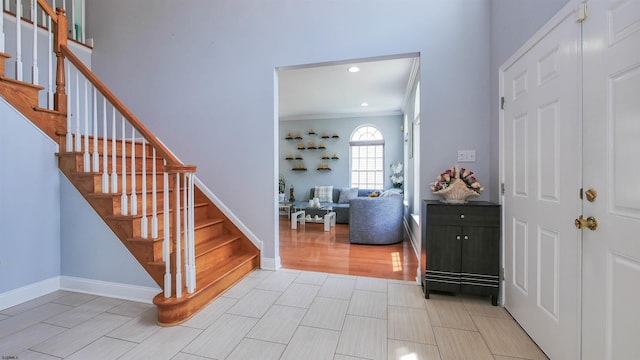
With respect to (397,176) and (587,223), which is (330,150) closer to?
(397,176)

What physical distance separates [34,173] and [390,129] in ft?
21.3

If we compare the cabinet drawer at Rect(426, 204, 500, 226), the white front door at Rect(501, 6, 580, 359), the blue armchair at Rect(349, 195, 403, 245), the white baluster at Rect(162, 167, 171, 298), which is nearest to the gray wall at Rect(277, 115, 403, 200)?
the blue armchair at Rect(349, 195, 403, 245)

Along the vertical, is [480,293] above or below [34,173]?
below

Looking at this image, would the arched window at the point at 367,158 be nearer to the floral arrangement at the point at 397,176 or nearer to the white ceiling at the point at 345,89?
the floral arrangement at the point at 397,176

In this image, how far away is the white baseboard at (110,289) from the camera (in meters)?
2.27

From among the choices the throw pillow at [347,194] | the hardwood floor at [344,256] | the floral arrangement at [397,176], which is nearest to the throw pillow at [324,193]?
the throw pillow at [347,194]

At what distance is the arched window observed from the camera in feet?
23.3

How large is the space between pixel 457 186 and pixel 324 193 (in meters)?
4.86

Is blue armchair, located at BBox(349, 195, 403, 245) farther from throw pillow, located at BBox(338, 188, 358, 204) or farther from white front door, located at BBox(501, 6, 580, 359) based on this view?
throw pillow, located at BBox(338, 188, 358, 204)

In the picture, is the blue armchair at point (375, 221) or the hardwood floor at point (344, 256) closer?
the hardwood floor at point (344, 256)

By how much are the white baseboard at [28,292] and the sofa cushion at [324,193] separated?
5214 millimetres

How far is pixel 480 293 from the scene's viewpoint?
221 centimetres

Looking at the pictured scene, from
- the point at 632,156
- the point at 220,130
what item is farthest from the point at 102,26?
the point at 632,156

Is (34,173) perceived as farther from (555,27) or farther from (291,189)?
(291,189)
